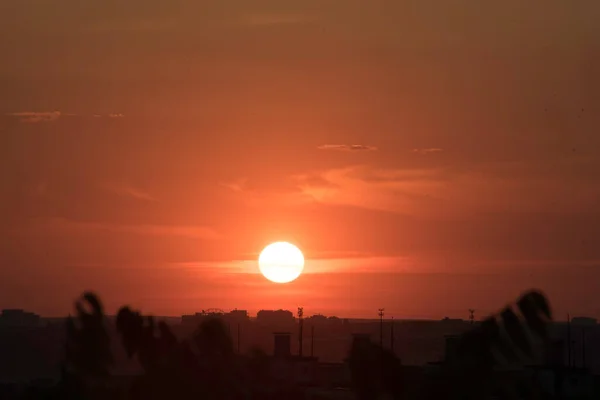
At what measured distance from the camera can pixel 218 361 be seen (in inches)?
997

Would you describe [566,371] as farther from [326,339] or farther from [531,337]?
[326,339]

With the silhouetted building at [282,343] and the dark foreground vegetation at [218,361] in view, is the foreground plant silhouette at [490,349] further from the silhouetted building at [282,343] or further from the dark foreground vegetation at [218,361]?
the silhouetted building at [282,343]

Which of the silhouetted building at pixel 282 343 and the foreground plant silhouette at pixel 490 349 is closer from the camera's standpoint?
the foreground plant silhouette at pixel 490 349

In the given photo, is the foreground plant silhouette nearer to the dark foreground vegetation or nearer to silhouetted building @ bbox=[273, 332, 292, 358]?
the dark foreground vegetation

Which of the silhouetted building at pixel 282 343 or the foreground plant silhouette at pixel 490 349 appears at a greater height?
the silhouetted building at pixel 282 343

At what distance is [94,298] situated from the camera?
2361cm

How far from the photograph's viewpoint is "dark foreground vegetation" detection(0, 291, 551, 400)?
70.6ft

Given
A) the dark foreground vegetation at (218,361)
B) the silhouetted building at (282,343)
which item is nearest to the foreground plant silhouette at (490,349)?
the dark foreground vegetation at (218,361)

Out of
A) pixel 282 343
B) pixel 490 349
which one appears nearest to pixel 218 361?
pixel 490 349

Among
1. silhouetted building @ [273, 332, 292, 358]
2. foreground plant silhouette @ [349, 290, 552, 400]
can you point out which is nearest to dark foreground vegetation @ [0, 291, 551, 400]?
foreground plant silhouette @ [349, 290, 552, 400]

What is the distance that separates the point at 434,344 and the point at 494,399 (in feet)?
455

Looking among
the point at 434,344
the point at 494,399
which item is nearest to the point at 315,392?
the point at 494,399

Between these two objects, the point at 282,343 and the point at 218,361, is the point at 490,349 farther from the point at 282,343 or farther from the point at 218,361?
the point at 282,343

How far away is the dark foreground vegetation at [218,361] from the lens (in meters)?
21.5
